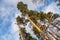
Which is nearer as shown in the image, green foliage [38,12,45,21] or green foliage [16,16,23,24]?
green foliage [38,12,45,21]

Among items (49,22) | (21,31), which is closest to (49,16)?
(49,22)

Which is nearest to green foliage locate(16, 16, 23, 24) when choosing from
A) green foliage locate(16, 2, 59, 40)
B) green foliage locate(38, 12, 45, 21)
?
green foliage locate(16, 2, 59, 40)

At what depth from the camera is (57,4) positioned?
126ft

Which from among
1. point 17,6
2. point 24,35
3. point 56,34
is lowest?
point 56,34

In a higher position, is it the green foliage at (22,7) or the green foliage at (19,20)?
the green foliage at (22,7)

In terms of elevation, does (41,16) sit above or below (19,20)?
below

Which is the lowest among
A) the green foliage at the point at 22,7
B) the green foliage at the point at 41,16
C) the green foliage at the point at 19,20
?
the green foliage at the point at 41,16

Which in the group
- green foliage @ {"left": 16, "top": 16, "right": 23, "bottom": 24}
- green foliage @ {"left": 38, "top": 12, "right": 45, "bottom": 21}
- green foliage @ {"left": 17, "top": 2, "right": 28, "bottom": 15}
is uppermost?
green foliage @ {"left": 17, "top": 2, "right": 28, "bottom": 15}

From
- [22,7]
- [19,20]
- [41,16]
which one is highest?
[22,7]

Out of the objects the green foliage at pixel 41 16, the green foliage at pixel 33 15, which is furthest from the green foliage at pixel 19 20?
the green foliage at pixel 41 16

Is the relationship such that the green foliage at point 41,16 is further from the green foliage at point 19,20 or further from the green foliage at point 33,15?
the green foliage at point 19,20

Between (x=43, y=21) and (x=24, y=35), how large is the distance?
17.3 feet

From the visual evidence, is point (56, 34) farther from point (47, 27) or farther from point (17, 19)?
point (17, 19)

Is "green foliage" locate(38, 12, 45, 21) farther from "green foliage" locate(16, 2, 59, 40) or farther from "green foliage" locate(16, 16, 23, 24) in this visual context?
"green foliage" locate(16, 16, 23, 24)
